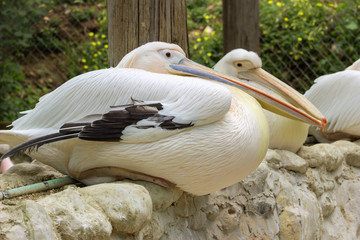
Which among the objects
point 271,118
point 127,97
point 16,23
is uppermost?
point 127,97

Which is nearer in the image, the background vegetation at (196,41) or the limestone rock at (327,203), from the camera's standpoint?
the limestone rock at (327,203)

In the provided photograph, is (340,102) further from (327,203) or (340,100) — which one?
(327,203)

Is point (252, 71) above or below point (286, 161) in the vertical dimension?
Result: above

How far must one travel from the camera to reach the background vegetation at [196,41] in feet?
18.7

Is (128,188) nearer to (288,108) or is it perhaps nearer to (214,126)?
(214,126)

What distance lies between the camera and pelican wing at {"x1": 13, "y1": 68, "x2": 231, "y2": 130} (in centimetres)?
221

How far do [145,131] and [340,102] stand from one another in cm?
205

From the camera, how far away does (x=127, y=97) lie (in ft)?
7.46

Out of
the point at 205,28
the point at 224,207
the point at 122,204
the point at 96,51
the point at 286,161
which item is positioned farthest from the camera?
the point at 205,28

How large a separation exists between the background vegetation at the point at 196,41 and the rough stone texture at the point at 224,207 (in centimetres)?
220

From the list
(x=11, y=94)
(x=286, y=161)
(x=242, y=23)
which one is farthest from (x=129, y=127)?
(x=11, y=94)

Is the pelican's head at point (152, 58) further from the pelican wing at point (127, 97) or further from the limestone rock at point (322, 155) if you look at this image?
the limestone rock at point (322, 155)

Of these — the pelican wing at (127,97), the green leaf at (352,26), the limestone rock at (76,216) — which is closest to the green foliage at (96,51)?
the green leaf at (352,26)

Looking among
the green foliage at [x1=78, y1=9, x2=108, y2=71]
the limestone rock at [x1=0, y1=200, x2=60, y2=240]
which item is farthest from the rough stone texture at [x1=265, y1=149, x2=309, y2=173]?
the green foliage at [x1=78, y1=9, x2=108, y2=71]
